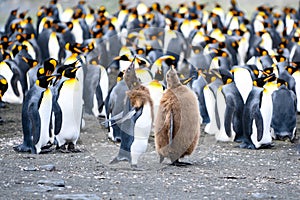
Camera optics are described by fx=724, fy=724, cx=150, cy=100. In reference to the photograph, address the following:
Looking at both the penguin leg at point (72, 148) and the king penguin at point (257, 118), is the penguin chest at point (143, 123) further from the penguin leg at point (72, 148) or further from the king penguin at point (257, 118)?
the king penguin at point (257, 118)

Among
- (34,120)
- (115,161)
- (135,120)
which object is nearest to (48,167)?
(115,161)

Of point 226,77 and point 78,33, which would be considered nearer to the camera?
point 226,77

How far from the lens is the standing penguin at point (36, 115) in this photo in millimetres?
7348

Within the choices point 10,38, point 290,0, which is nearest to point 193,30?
point 10,38

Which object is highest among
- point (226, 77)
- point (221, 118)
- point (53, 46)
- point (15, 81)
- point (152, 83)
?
point (53, 46)

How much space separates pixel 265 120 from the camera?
809 centimetres

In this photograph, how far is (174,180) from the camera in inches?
239

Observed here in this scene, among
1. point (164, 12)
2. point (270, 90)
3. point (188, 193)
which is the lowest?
point (188, 193)

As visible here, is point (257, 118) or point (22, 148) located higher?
point (257, 118)

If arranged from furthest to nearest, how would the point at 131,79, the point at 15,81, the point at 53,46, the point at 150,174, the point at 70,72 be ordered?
the point at 53,46 < the point at 15,81 < the point at 70,72 < the point at 131,79 < the point at 150,174

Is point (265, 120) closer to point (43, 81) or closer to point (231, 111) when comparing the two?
point (231, 111)

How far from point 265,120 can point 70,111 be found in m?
2.18

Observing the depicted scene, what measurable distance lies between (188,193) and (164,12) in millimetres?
12988

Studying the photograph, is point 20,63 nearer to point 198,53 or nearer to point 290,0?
point 198,53
